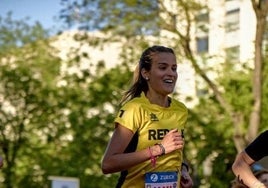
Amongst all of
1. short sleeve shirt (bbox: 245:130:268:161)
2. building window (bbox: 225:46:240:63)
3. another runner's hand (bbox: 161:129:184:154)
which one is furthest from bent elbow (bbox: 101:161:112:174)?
building window (bbox: 225:46:240:63)

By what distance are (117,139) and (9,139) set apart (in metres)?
19.6

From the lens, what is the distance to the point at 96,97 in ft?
73.2

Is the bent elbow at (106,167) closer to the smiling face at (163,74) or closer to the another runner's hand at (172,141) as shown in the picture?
the another runner's hand at (172,141)

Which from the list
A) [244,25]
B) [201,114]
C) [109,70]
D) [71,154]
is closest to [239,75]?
[201,114]

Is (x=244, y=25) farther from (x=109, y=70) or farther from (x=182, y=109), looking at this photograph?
(x=182, y=109)

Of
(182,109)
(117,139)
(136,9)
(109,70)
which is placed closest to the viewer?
(117,139)

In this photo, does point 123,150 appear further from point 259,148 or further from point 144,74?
point 259,148

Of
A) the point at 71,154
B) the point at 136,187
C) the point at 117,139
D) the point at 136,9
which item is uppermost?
the point at 136,9

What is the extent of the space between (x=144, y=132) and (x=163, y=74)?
1.16ft

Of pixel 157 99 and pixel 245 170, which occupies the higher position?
pixel 157 99

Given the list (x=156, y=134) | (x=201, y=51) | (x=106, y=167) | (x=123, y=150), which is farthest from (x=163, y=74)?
(x=201, y=51)

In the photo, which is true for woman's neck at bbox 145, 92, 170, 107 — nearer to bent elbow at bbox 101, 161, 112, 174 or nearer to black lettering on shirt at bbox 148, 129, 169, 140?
black lettering on shirt at bbox 148, 129, 169, 140

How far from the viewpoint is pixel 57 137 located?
76.2 ft

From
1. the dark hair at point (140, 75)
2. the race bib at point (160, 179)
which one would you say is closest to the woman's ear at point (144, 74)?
the dark hair at point (140, 75)
